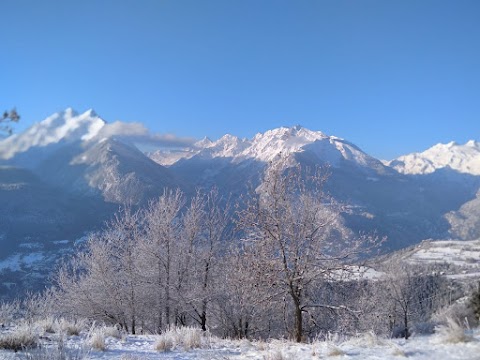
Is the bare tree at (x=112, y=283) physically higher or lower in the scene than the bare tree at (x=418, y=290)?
higher

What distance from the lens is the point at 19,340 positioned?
8336 mm

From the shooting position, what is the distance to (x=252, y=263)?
11836mm

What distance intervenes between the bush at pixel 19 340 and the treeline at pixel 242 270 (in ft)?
19.2

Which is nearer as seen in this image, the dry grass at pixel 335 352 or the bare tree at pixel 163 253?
the dry grass at pixel 335 352

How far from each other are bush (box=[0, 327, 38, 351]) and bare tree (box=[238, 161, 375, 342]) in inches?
230

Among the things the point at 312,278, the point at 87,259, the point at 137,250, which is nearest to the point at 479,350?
the point at 312,278

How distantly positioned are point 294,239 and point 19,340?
7260 millimetres

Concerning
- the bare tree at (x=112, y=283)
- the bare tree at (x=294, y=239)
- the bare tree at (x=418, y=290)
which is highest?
the bare tree at (x=294, y=239)

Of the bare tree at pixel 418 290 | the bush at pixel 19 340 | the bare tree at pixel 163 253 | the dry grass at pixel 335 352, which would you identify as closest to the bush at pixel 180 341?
the bush at pixel 19 340

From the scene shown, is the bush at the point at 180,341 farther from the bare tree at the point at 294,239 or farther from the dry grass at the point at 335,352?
the dry grass at the point at 335,352

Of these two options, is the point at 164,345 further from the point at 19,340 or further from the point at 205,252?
the point at 205,252

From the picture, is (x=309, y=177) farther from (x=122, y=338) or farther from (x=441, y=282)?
(x=441, y=282)

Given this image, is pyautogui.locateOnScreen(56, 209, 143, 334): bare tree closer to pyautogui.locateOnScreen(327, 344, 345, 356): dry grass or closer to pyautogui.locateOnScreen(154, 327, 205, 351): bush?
pyautogui.locateOnScreen(154, 327, 205, 351): bush

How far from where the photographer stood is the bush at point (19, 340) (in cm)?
822
